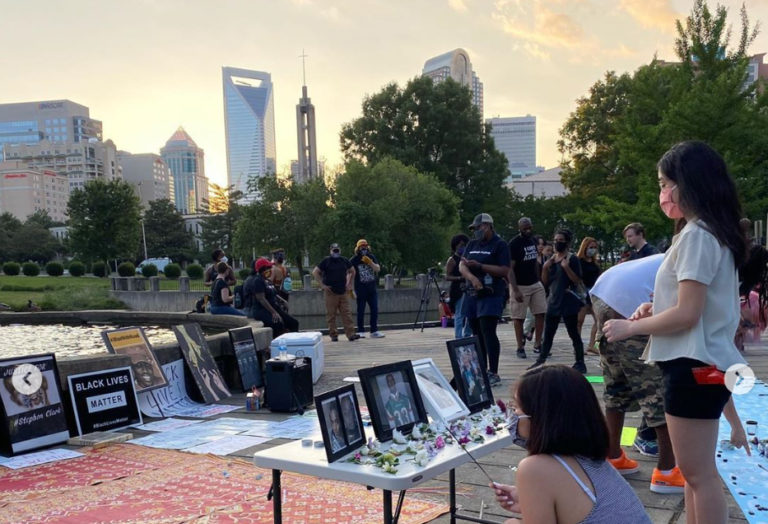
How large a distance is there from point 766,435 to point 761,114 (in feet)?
63.2

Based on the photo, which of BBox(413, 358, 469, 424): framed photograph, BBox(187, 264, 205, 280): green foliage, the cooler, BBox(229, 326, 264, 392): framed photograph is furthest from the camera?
BBox(187, 264, 205, 280): green foliage

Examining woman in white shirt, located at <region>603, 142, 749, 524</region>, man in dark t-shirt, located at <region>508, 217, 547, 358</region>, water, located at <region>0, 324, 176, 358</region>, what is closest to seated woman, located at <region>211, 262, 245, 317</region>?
water, located at <region>0, 324, 176, 358</region>

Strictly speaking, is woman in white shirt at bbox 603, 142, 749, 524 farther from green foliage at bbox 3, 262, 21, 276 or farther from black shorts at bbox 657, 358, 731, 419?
green foliage at bbox 3, 262, 21, 276

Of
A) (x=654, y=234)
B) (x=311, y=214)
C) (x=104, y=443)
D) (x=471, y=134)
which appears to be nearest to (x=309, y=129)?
(x=471, y=134)

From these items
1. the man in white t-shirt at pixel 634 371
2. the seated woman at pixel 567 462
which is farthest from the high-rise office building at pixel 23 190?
the seated woman at pixel 567 462

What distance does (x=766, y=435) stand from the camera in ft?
17.4

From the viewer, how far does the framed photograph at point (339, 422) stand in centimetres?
291

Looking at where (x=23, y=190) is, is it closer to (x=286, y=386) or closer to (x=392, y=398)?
(x=286, y=386)

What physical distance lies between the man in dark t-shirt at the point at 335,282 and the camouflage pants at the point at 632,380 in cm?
823

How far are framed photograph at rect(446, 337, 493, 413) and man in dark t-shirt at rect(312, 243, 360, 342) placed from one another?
8.17 meters

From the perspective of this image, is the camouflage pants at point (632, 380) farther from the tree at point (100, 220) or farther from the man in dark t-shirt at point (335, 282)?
the tree at point (100, 220)

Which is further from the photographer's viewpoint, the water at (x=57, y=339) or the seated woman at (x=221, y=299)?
the water at (x=57, y=339)

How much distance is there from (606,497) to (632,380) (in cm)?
208

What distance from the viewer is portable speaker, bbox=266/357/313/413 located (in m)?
6.93
